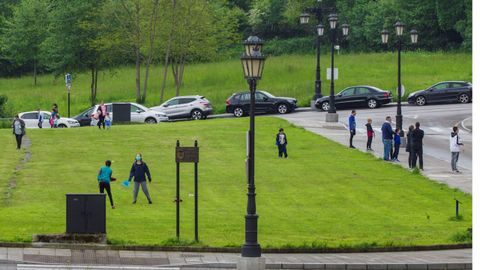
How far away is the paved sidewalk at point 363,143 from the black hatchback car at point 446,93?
5402 millimetres

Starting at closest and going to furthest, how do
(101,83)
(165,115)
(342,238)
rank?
(342,238) → (165,115) → (101,83)

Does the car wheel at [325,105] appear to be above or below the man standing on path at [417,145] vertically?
above

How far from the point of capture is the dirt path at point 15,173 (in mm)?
36062

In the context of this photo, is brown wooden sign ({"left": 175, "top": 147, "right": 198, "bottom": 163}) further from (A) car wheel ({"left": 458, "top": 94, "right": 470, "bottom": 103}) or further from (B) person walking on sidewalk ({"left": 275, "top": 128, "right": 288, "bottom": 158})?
(A) car wheel ({"left": 458, "top": 94, "right": 470, "bottom": 103})

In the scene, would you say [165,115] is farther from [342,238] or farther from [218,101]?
[342,238]

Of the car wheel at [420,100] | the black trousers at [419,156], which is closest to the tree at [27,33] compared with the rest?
the car wheel at [420,100]

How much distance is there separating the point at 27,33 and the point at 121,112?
49.0 metres

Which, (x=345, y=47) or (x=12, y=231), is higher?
(x=345, y=47)

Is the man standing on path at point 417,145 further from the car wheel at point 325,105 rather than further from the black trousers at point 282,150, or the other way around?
the car wheel at point 325,105

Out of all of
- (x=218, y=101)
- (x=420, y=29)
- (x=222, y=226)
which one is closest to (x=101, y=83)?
(x=218, y=101)

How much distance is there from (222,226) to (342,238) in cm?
351

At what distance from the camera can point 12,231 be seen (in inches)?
1176

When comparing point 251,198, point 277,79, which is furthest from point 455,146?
point 277,79

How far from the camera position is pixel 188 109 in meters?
65.6
